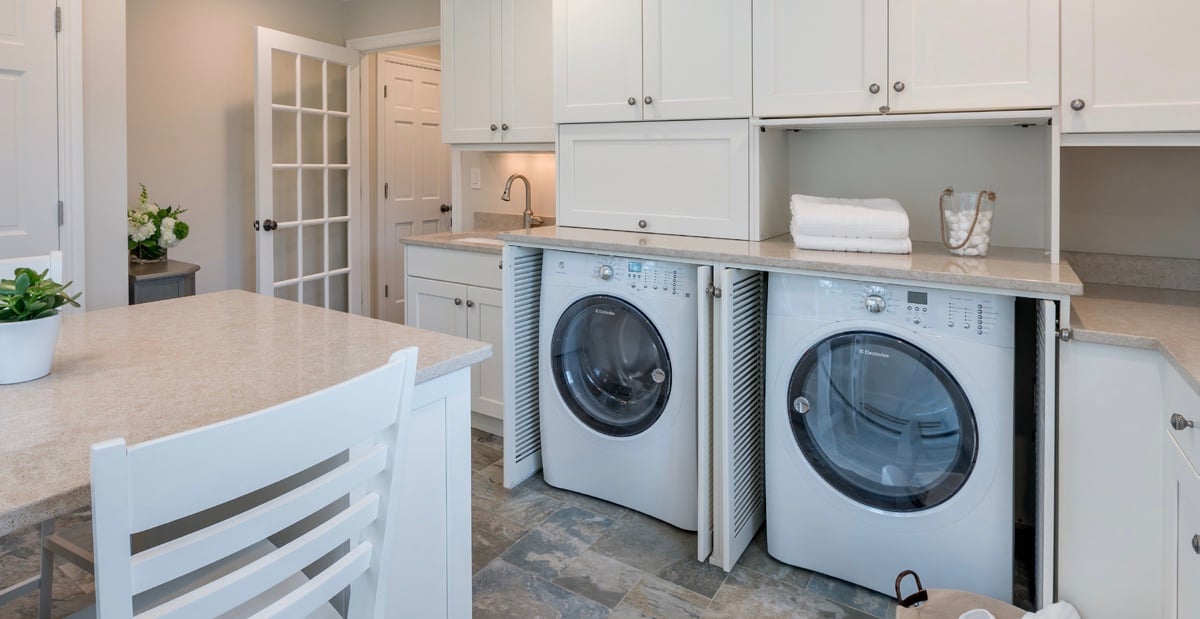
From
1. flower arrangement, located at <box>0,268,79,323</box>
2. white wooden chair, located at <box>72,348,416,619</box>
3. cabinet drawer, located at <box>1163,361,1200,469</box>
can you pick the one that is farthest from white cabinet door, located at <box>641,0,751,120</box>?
flower arrangement, located at <box>0,268,79,323</box>

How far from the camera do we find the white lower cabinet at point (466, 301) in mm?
Result: 3166

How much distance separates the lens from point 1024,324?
89.2 inches

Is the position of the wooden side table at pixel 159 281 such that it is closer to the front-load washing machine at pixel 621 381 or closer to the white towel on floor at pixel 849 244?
the front-load washing machine at pixel 621 381

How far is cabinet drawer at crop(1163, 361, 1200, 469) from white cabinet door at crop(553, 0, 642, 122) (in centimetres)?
178

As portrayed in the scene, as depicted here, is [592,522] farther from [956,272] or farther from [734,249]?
[956,272]

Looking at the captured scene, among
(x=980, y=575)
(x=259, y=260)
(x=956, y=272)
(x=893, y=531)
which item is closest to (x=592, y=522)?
(x=893, y=531)

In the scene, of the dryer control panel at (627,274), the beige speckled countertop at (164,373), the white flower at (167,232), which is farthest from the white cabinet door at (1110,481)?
the white flower at (167,232)

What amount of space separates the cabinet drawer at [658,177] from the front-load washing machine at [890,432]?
0.49m

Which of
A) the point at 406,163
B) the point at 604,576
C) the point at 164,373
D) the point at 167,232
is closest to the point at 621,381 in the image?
the point at 604,576

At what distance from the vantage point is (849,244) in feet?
7.11

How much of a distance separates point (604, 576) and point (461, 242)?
172 centimetres

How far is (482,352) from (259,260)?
124 inches

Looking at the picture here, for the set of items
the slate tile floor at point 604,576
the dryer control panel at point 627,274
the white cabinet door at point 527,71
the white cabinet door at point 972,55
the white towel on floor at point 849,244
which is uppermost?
the white cabinet door at point 527,71

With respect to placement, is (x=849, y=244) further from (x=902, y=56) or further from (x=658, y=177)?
(x=658, y=177)
